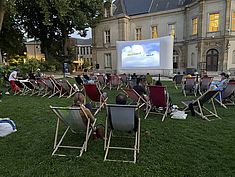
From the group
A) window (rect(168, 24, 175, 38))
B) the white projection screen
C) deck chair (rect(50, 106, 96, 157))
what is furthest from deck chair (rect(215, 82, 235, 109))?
window (rect(168, 24, 175, 38))

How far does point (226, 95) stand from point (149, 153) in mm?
4672

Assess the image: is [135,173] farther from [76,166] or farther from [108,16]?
[108,16]

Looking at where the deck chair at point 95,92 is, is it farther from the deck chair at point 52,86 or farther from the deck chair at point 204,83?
the deck chair at point 204,83

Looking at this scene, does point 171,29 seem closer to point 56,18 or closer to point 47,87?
point 56,18

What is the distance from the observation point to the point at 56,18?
85.4ft

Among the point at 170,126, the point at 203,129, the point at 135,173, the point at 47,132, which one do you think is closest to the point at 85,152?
the point at 135,173

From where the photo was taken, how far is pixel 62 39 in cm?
2850

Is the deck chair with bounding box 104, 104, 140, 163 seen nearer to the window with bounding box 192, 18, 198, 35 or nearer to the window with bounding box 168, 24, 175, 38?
the window with bounding box 192, 18, 198, 35

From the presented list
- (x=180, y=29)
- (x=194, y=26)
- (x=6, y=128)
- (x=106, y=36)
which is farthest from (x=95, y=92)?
(x=106, y=36)

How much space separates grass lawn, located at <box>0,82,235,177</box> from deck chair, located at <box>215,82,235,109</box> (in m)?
1.76

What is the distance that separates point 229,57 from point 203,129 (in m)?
19.3

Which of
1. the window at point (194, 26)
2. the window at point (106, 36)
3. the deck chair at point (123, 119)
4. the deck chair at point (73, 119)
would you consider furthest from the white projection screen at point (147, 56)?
the deck chair at point (73, 119)

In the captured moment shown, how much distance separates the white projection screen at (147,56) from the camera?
18469mm

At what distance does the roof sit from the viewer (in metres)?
26.5
